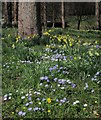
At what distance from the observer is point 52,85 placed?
4797mm

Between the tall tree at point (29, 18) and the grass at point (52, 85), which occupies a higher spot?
the tall tree at point (29, 18)

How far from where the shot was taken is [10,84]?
508 cm

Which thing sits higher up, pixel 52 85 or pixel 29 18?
pixel 29 18

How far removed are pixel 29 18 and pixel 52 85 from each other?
4346mm

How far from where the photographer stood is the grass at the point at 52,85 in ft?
13.5

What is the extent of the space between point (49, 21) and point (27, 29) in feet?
63.4

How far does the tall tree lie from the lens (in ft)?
28.8

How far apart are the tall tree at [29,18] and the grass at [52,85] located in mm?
2452

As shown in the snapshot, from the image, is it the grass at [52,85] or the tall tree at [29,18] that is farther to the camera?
the tall tree at [29,18]

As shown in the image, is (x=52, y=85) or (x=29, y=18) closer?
(x=52, y=85)

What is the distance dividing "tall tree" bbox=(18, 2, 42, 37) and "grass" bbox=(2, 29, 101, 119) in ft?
8.04

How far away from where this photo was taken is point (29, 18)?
29.0 feet

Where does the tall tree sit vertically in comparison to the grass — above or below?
above

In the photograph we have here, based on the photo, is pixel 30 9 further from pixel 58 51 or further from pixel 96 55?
pixel 96 55
